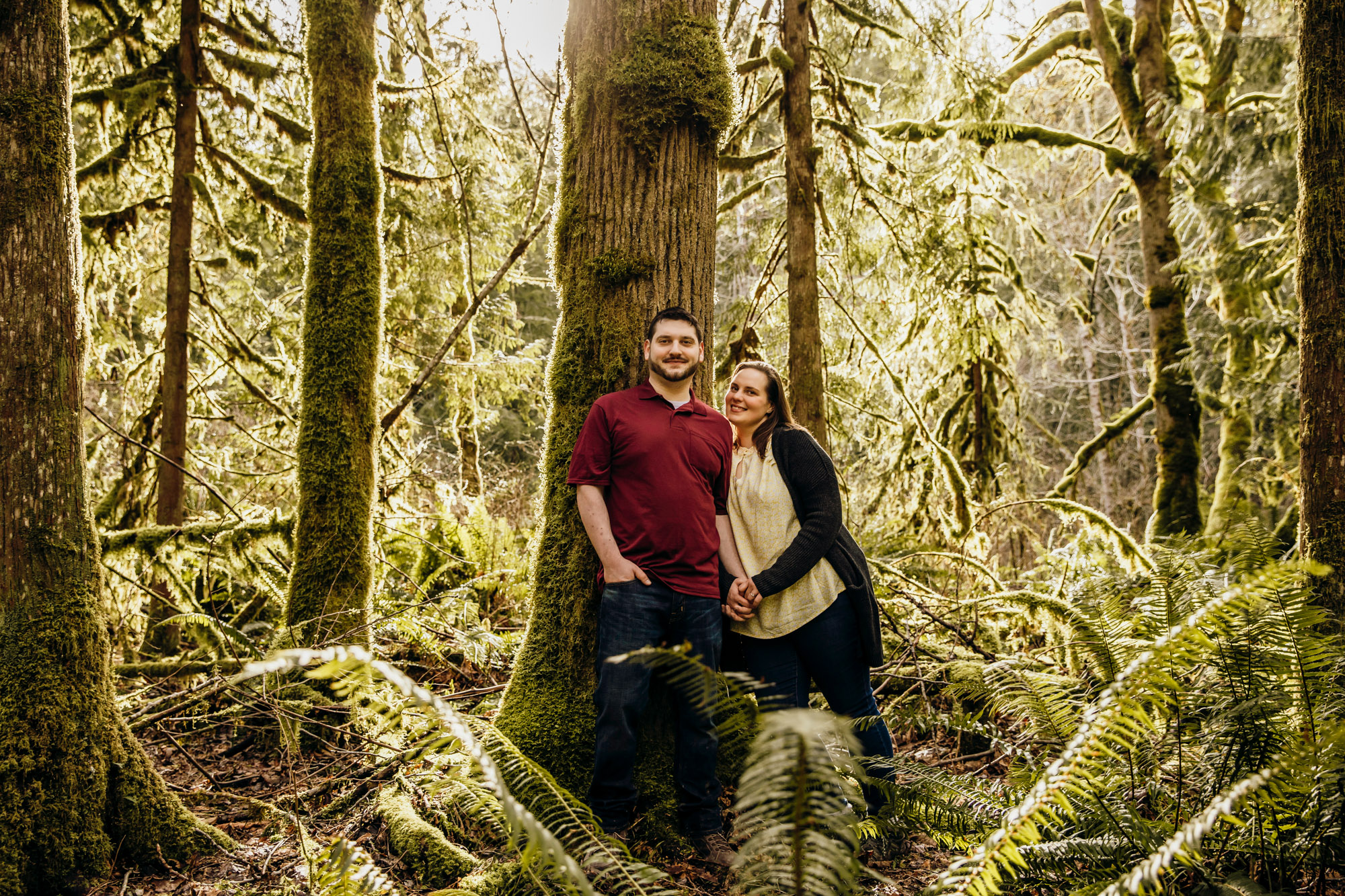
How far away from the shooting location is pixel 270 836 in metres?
3.29

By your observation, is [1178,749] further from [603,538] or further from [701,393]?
[701,393]

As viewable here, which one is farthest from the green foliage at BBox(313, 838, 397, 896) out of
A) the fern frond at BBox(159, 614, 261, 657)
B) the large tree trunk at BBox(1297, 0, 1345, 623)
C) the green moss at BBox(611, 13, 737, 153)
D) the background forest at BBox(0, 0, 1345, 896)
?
the large tree trunk at BBox(1297, 0, 1345, 623)

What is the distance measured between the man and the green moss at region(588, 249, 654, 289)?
1.13 ft

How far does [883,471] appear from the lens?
8.16 meters

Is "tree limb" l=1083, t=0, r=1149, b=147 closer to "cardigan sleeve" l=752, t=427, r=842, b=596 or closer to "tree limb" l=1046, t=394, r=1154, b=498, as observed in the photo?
"tree limb" l=1046, t=394, r=1154, b=498

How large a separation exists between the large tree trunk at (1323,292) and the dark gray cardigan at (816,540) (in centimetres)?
190

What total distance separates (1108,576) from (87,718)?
4634mm

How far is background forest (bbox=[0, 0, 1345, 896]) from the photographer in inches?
95.4

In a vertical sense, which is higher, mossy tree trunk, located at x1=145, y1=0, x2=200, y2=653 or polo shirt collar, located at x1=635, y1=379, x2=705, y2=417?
mossy tree trunk, located at x1=145, y1=0, x2=200, y2=653

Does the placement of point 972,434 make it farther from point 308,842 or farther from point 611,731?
point 308,842

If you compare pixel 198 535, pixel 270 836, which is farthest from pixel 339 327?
pixel 270 836

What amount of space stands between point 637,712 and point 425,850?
97 centimetres

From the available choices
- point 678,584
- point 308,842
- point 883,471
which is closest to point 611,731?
point 678,584

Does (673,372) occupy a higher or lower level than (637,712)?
higher
